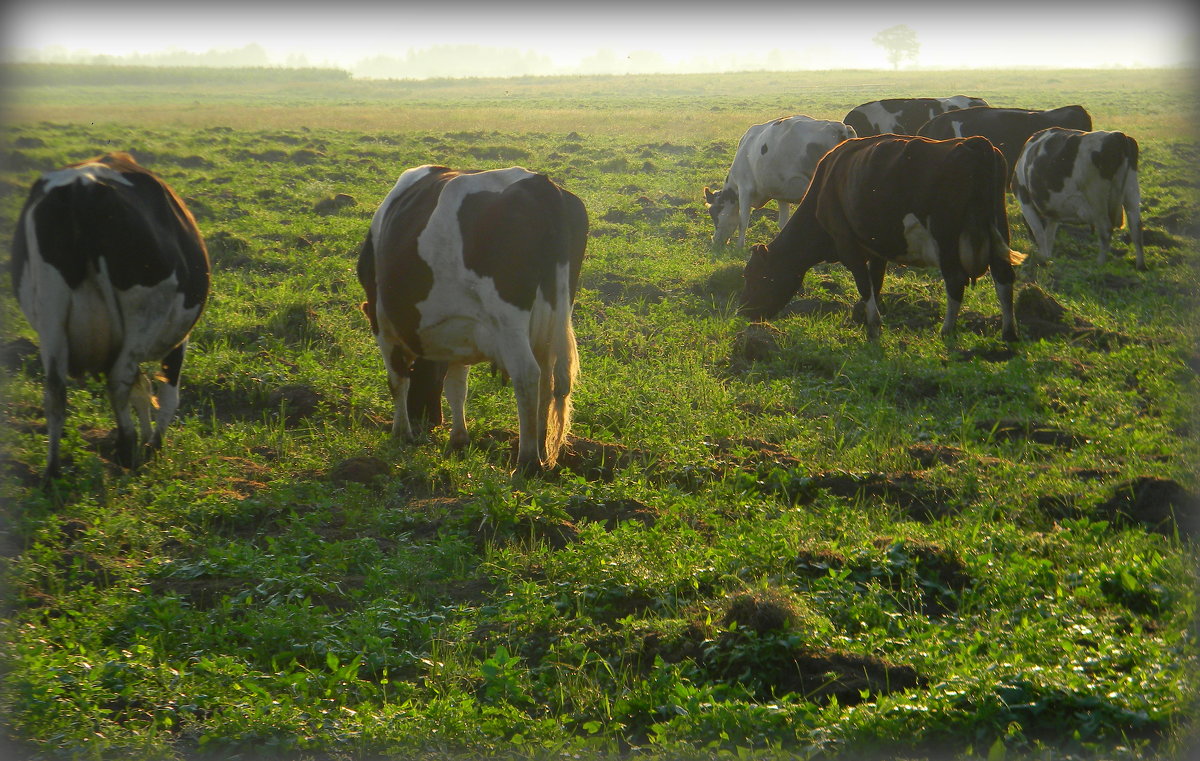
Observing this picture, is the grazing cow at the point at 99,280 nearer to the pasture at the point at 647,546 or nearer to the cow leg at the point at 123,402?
the cow leg at the point at 123,402

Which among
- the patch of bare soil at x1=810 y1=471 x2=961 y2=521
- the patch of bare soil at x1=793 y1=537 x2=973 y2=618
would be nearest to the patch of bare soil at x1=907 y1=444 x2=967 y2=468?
the patch of bare soil at x1=810 y1=471 x2=961 y2=521

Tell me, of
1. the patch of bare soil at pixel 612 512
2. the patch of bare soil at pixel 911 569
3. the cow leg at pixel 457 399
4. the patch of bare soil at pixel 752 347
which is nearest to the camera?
the patch of bare soil at pixel 911 569

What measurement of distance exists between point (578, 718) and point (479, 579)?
135 cm

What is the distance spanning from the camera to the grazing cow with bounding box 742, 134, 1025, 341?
31.5ft

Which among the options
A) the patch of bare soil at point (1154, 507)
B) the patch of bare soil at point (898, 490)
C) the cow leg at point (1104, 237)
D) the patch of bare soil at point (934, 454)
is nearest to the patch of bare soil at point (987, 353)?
the patch of bare soil at point (934, 454)

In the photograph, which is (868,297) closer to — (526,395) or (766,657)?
(526,395)

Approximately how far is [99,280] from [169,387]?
3.72 ft

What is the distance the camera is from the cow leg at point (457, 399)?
725 centimetres

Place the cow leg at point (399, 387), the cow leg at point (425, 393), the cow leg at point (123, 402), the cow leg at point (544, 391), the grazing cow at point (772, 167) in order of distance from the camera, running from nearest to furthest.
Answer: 1. the cow leg at point (123, 402)
2. the cow leg at point (544, 391)
3. the cow leg at point (399, 387)
4. the cow leg at point (425, 393)
5. the grazing cow at point (772, 167)

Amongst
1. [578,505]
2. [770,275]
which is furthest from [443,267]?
[770,275]

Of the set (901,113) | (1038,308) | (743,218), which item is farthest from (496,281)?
(901,113)

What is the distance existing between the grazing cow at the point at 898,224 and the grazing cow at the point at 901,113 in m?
8.33

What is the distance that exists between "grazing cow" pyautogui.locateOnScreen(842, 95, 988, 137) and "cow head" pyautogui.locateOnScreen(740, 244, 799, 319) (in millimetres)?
8503

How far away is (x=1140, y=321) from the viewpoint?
10281mm
